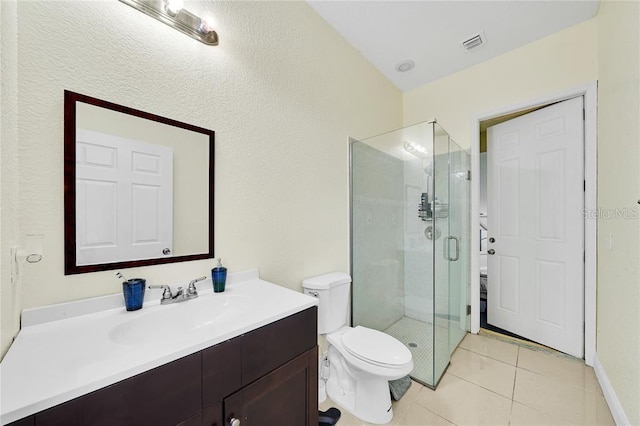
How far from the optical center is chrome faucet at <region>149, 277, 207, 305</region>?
1121mm

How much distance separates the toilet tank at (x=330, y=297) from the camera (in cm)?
171

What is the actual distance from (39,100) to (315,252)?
1559 millimetres

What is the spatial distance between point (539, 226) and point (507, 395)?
4.93 ft

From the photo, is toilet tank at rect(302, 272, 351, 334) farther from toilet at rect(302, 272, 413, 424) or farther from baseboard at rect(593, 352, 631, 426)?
baseboard at rect(593, 352, 631, 426)

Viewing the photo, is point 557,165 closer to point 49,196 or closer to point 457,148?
point 457,148

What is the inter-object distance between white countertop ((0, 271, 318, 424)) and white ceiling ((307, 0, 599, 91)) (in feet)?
6.94

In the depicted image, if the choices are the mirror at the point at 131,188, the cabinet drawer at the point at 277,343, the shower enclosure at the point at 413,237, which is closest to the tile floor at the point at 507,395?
the shower enclosure at the point at 413,237

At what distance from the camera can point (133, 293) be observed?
1.02 m

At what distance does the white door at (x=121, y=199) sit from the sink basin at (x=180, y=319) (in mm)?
265

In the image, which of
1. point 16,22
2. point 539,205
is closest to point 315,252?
point 16,22

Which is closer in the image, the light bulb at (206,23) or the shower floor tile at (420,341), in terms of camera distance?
the light bulb at (206,23)

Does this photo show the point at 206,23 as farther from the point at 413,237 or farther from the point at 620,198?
the point at 620,198

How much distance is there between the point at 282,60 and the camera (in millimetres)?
1698

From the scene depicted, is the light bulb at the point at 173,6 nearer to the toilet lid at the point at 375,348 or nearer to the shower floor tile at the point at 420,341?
the toilet lid at the point at 375,348
